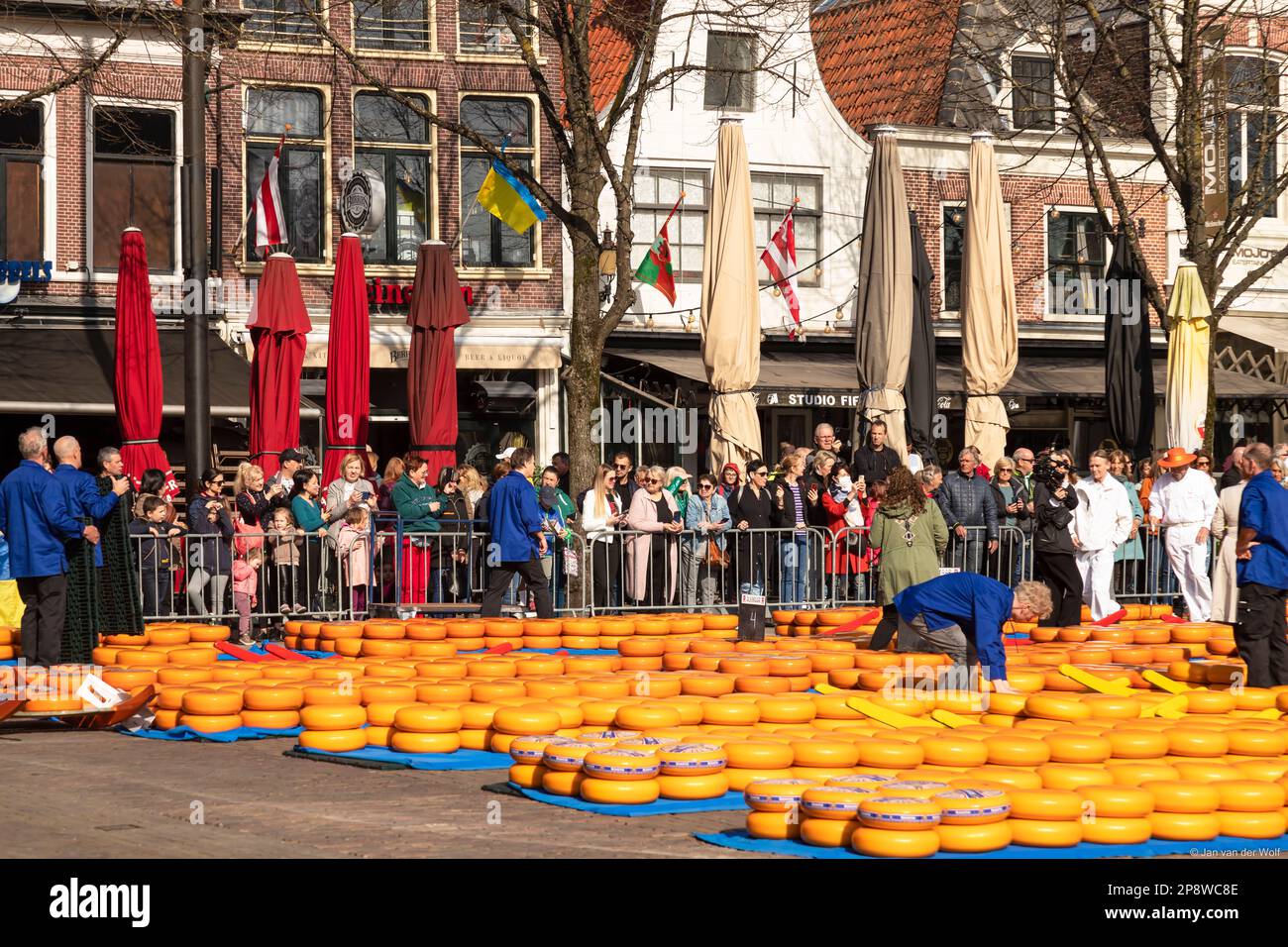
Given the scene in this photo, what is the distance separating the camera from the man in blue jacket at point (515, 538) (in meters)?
16.7

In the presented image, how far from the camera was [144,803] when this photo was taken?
9.42 meters

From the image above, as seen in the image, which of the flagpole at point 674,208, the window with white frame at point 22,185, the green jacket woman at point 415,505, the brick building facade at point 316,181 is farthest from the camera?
the flagpole at point 674,208

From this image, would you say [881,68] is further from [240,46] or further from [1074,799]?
[1074,799]

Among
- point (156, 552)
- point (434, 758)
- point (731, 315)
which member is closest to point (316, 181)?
point (731, 315)

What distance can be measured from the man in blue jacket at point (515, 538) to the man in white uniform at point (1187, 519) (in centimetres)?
637

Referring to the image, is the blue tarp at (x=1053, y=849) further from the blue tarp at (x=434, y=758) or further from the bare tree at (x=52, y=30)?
the bare tree at (x=52, y=30)

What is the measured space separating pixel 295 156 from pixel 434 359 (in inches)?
326

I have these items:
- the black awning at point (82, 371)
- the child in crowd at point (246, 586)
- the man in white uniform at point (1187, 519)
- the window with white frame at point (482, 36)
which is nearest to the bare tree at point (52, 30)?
the black awning at point (82, 371)

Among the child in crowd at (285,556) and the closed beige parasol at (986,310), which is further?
the closed beige parasol at (986,310)

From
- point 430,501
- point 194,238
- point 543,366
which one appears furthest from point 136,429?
point 543,366

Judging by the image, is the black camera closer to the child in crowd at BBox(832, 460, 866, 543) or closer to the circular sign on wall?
the child in crowd at BBox(832, 460, 866, 543)

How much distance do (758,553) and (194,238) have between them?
695cm

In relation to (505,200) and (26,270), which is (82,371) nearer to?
(26,270)

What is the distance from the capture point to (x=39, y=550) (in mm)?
13508
